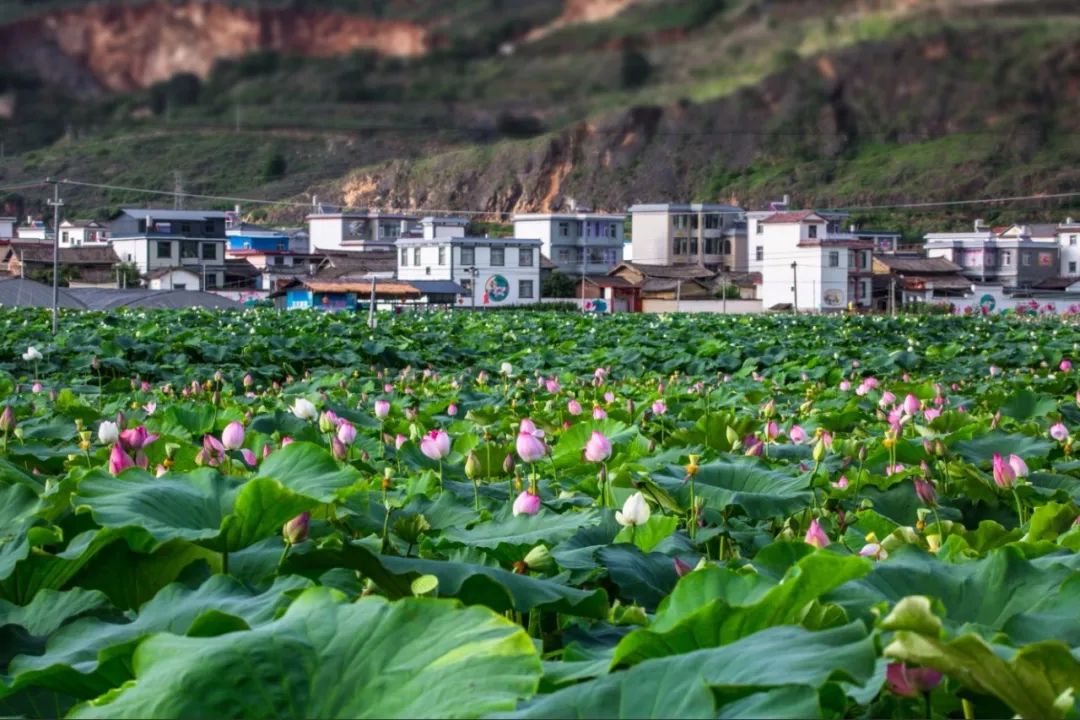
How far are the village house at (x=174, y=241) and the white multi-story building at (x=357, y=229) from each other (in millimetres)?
9456

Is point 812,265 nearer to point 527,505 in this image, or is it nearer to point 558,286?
point 558,286

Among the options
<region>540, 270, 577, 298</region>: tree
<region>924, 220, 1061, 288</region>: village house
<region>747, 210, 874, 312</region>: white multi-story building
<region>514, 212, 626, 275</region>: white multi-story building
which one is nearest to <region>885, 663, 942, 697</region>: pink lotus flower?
<region>747, 210, 874, 312</region>: white multi-story building

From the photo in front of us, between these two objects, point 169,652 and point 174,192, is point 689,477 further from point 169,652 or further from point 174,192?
point 174,192

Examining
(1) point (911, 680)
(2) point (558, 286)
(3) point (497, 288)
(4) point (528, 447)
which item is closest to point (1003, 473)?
(4) point (528, 447)

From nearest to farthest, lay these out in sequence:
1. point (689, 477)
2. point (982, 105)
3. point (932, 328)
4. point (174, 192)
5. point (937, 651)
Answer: point (937, 651) → point (689, 477) → point (982, 105) → point (932, 328) → point (174, 192)

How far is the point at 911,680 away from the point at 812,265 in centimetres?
5037

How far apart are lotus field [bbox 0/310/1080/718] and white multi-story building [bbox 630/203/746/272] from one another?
189ft

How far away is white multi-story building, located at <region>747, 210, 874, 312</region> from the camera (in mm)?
50094

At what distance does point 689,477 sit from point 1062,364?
11.0 metres

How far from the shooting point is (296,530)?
1848 mm

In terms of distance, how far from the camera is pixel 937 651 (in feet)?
3.45

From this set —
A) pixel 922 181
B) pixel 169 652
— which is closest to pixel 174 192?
pixel 169 652

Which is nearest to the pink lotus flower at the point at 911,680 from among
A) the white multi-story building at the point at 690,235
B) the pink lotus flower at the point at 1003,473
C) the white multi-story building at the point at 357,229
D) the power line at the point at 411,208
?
the pink lotus flower at the point at 1003,473

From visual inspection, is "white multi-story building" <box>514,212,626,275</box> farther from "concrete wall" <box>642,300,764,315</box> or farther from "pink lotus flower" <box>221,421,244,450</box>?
"pink lotus flower" <box>221,421,244,450</box>
